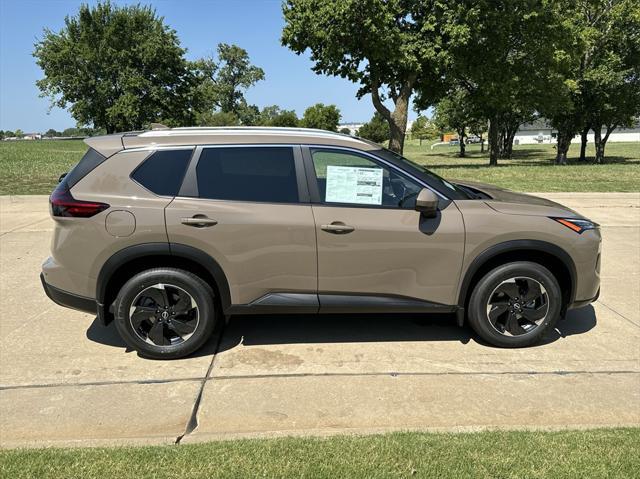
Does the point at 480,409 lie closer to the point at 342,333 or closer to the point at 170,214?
the point at 342,333

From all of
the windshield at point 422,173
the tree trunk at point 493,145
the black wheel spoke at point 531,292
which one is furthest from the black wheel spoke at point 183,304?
the tree trunk at point 493,145

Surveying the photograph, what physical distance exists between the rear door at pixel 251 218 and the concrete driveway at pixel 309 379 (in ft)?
1.93

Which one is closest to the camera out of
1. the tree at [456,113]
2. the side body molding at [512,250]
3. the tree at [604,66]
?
the side body molding at [512,250]

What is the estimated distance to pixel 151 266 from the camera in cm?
386

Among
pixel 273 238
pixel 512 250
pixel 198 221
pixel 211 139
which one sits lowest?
pixel 512 250

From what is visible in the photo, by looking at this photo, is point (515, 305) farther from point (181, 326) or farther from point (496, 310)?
point (181, 326)

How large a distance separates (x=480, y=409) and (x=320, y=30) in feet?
76.5

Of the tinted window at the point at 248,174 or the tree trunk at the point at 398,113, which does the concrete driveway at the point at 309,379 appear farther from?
the tree trunk at the point at 398,113

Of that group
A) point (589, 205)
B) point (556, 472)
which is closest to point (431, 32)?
point (589, 205)

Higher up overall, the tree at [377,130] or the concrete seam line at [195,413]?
the tree at [377,130]

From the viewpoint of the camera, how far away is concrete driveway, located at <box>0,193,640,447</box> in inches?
121

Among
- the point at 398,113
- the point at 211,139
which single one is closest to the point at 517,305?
the point at 211,139

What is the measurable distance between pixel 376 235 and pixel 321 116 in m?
78.4

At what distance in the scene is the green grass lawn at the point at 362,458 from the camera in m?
2.47
